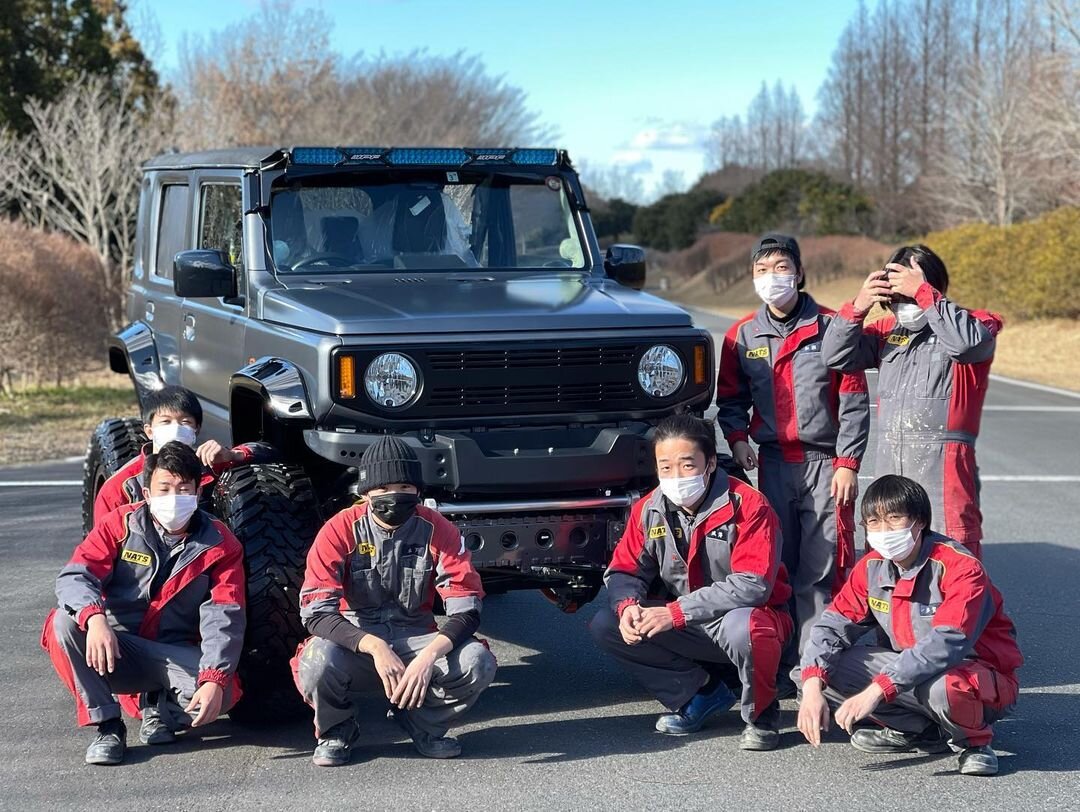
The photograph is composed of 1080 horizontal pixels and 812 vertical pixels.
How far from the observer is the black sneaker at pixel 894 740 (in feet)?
17.1

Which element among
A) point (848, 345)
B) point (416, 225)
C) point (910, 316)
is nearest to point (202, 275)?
point (416, 225)

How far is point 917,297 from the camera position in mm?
5715

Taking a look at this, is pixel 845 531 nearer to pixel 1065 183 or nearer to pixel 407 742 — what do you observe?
pixel 407 742

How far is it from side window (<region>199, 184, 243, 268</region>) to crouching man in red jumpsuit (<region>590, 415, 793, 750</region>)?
241 centimetres

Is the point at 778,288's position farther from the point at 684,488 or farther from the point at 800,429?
the point at 684,488

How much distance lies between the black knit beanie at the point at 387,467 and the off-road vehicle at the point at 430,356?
0.97 ft

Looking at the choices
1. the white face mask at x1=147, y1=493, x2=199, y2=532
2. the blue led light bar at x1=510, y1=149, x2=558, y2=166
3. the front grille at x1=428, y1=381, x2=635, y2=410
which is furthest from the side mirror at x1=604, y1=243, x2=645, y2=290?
the white face mask at x1=147, y1=493, x2=199, y2=532

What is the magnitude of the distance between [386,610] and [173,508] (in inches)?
34.3

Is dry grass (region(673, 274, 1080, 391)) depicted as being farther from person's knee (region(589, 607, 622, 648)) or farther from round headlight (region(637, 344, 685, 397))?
person's knee (region(589, 607, 622, 648))

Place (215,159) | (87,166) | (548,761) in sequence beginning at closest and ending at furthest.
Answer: (548,761)
(215,159)
(87,166)

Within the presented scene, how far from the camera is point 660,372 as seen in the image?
6000 millimetres

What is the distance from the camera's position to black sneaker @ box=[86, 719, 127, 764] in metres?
5.06

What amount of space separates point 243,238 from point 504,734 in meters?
2.68

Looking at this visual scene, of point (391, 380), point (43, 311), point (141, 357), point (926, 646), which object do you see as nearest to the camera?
point (926, 646)
